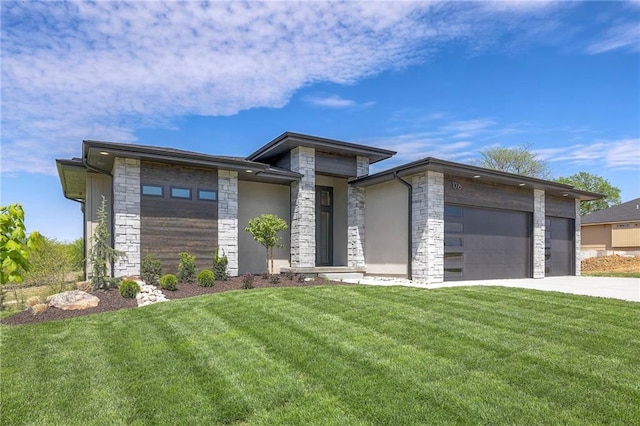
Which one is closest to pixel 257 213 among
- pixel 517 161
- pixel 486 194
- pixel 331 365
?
pixel 486 194

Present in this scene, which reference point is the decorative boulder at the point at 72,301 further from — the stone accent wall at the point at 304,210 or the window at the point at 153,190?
the stone accent wall at the point at 304,210

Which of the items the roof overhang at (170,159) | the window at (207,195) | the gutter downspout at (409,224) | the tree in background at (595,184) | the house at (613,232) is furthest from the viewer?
the tree in background at (595,184)

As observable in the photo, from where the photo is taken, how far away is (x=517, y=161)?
105ft

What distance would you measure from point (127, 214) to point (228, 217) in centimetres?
294

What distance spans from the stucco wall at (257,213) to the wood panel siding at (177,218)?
5.43ft

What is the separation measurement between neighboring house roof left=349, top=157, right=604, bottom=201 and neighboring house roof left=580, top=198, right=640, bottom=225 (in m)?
15.8

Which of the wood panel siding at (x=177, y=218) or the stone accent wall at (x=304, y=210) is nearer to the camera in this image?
the wood panel siding at (x=177, y=218)

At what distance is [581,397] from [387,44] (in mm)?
8347

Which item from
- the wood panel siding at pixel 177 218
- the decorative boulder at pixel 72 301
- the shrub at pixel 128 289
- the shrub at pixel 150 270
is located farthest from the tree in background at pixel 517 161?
the decorative boulder at pixel 72 301

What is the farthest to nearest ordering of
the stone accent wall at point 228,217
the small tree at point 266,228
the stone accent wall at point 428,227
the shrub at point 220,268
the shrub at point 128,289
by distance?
the stone accent wall at point 228,217 < the stone accent wall at point 428,227 < the small tree at point 266,228 < the shrub at point 220,268 < the shrub at point 128,289

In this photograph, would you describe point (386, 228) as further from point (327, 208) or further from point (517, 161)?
point (517, 161)

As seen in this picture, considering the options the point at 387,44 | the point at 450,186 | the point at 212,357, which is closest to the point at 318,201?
the point at 450,186

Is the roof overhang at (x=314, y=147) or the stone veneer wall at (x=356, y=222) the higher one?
the roof overhang at (x=314, y=147)

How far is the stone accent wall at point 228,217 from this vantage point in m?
12.0
